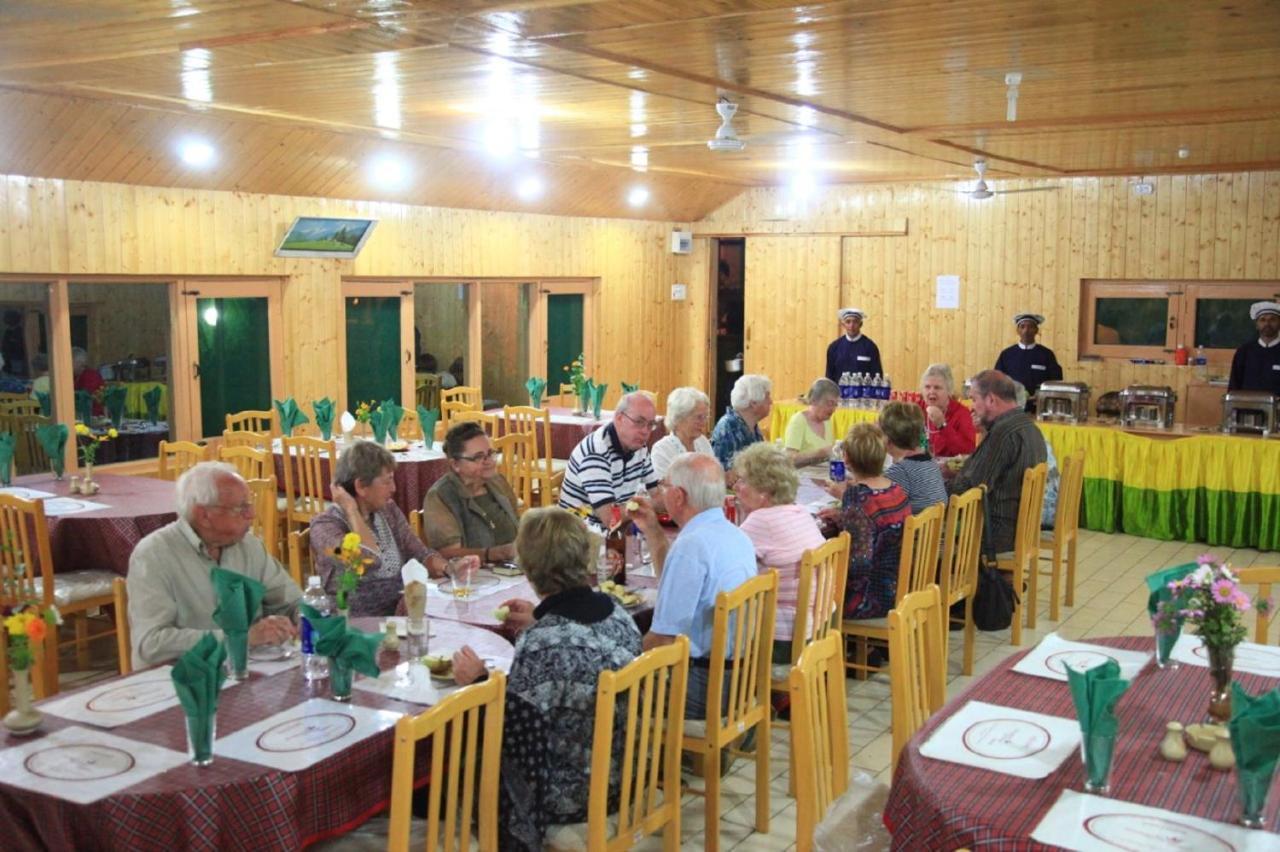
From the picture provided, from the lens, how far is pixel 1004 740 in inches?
106

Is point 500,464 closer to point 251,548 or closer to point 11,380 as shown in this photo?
point 11,380

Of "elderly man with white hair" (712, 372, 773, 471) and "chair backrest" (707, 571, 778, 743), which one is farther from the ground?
"elderly man with white hair" (712, 372, 773, 471)

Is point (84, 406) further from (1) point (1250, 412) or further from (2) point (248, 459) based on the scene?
(1) point (1250, 412)

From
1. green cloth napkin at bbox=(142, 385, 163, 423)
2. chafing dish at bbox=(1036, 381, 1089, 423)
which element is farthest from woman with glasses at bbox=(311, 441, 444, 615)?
chafing dish at bbox=(1036, 381, 1089, 423)

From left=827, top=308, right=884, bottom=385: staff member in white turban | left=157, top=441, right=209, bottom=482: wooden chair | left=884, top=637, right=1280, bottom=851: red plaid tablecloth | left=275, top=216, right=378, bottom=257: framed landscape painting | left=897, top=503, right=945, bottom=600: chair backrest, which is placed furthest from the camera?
left=827, top=308, right=884, bottom=385: staff member in white turban

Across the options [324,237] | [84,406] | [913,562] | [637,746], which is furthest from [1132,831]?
[324,237]

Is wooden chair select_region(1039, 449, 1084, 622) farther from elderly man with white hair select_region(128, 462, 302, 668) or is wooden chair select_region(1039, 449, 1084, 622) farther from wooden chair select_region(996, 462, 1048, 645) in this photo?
elderly man with white hair select_region(128, 462, 302, 668)

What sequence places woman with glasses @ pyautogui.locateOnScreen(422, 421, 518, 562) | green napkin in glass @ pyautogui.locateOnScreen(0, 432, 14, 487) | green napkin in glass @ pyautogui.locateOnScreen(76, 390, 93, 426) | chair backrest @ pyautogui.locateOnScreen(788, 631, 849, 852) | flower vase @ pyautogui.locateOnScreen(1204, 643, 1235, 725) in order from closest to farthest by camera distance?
chair backrest @ pyautogui.locateOnScreen(788, 631, 849, 852)
flower vase @ pyautogui.locateOnScreen(1204, 643, 1235, 725)
woman with glasses @ pyautogui.locateOnScreen(422, 421, 518, 562)
green napkin in glass @ pyautogui.locateOnScreen(0, 432, 14, 487)
green napkin in glass @ pyautogui.locateOnScreen(76, 390, 93, 426)

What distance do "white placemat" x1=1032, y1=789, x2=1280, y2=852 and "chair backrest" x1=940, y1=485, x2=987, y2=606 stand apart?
2710 millimetres

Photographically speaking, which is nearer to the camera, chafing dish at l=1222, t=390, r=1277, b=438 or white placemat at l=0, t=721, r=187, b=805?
white placemat at l=0, t=721, r=187, b=805

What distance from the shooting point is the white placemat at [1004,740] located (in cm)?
257

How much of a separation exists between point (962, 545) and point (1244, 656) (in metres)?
2.02

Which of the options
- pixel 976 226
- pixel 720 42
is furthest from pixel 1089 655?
pixel 976 226

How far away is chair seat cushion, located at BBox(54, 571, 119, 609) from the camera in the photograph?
504 centimetres
